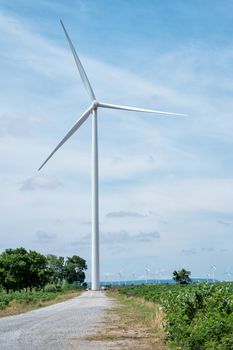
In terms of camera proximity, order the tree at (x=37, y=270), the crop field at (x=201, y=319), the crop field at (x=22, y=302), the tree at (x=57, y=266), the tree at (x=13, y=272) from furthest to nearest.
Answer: the tree at (x=57, y=266) < the tree at (x=37, y=270) < the tree at (x=13, y=272) < the crop field at (x=22, y=302) < the crop field at (x=201, y=319)

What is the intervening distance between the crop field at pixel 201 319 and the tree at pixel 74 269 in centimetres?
14565

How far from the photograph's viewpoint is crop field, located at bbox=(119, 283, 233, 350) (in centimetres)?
1305

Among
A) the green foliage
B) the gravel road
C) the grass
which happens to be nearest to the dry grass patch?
the gravel road

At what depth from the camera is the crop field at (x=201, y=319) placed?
1305 cm

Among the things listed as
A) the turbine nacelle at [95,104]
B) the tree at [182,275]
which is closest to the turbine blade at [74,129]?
the turbine nacelle at [95,104]

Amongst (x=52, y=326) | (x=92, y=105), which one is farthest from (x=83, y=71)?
(x=52, y=326)

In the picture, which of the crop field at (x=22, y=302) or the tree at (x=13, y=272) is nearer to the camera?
the crop field at (x=22, y=302)

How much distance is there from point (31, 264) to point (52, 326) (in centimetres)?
8996

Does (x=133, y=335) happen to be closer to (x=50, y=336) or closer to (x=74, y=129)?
(x=50, y=336)

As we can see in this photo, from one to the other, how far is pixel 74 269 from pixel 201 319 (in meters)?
153

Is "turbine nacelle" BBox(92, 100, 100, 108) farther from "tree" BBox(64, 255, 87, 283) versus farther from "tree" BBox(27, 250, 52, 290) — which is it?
"tree" BBox(64, 255, 87, 283)

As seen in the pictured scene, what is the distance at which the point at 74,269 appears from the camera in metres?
166

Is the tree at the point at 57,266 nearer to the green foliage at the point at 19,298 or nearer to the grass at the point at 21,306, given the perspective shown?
the green foliage at the point at 19,298

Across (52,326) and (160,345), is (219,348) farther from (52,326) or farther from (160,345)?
(52,326)
